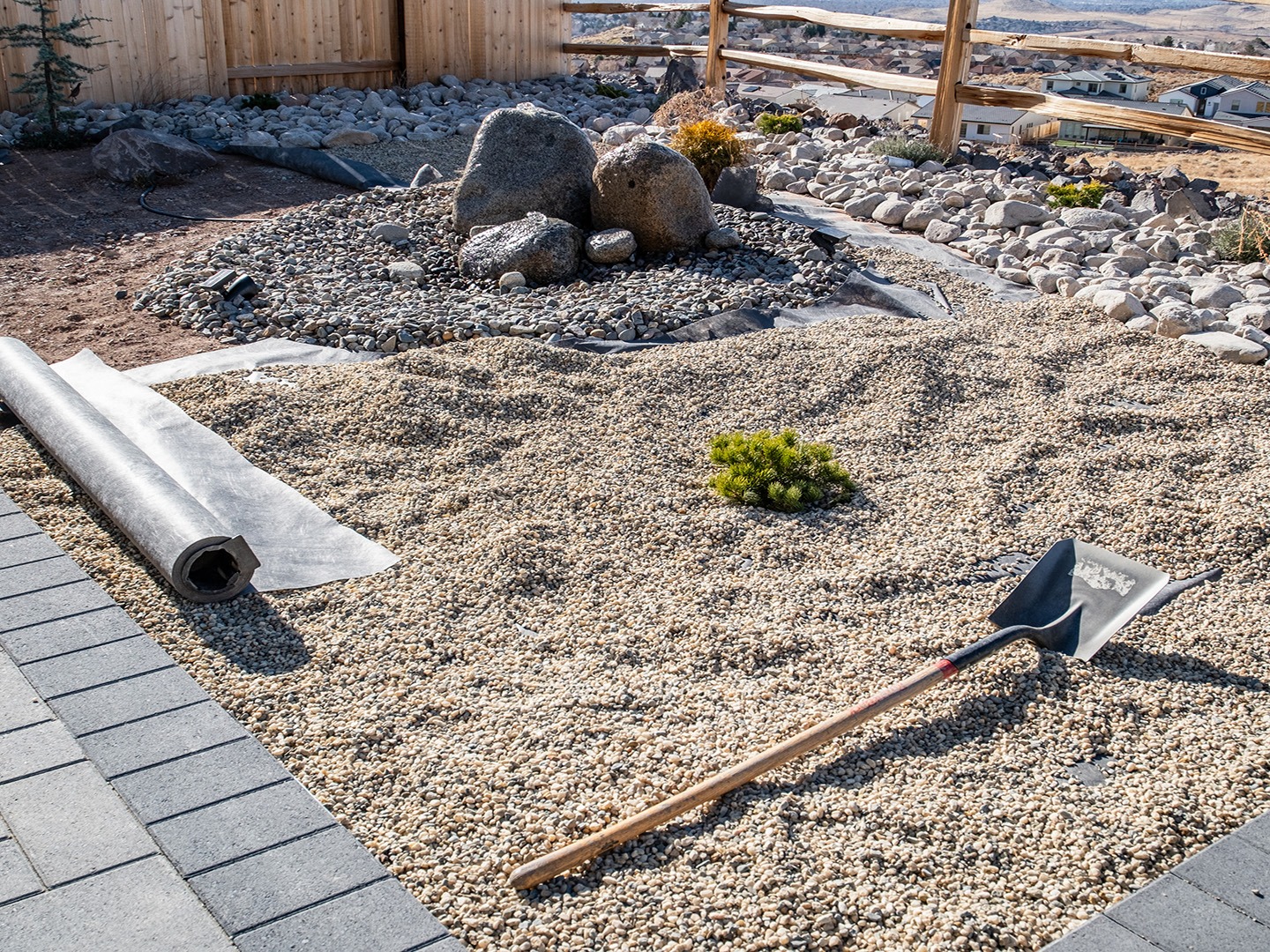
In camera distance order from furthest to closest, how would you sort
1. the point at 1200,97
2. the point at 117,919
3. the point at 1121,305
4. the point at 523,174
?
the point at 1200,97, the point at 523,174, the point at 1121,305, the point at 117,919

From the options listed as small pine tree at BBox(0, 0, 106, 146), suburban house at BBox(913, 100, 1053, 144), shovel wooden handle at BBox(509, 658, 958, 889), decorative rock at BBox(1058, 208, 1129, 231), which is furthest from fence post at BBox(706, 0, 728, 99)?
shovel wooden handle at BBox(509, 658, 958, 889)

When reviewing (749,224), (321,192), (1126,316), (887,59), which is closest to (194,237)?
(321,192)

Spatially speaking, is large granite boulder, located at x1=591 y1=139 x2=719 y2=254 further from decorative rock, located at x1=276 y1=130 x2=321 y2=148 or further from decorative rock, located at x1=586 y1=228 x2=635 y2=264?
decorative rock, located at x1=276 y1=130 x2=321 y2=148

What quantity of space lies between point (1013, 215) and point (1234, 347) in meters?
2.45

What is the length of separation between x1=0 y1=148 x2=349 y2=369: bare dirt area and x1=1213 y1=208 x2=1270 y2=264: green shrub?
20.4ft

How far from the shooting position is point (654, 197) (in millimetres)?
6707

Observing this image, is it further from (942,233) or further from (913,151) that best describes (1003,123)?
(942,233)

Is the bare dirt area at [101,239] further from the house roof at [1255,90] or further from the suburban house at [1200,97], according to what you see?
the house roof at [1255,90]

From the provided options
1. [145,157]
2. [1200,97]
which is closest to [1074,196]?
[145,157]

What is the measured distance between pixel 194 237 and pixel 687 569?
547 centimetres

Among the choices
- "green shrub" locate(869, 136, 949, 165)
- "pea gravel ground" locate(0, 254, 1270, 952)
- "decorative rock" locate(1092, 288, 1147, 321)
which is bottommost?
"pea gravel ground" locate(0, 254, 1270, 952)

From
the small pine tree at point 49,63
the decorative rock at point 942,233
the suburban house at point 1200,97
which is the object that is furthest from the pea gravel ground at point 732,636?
the suburban house at point 1200,97

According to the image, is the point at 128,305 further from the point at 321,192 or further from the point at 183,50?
the point at 183,50

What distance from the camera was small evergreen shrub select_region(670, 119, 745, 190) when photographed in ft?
25.9
